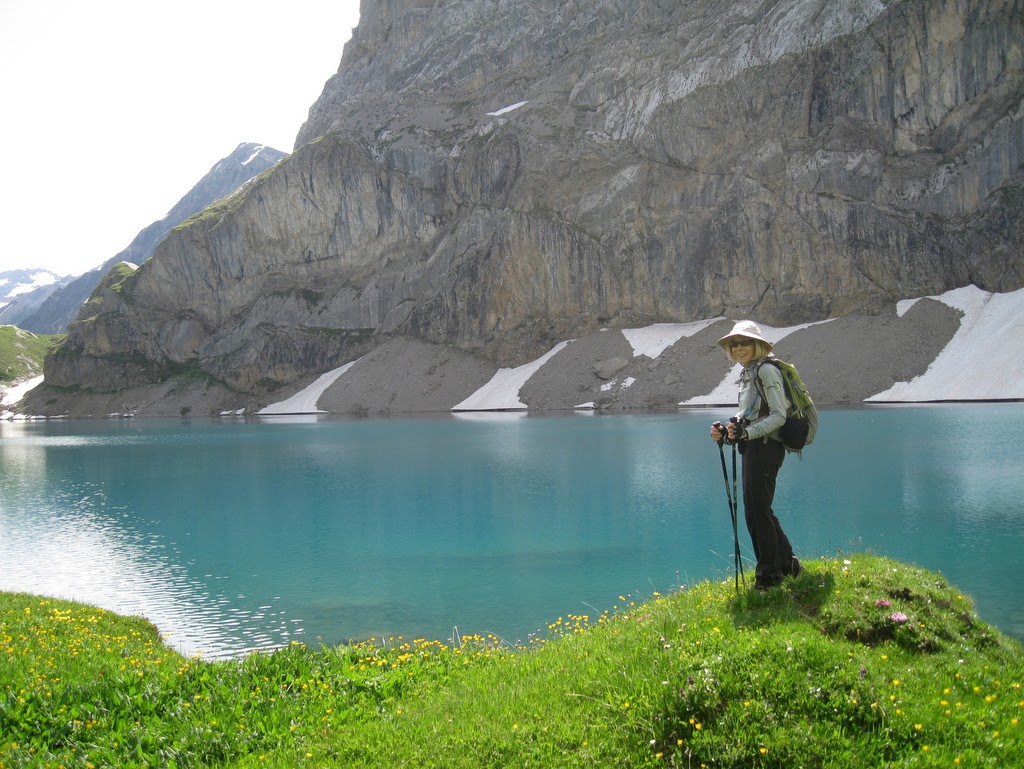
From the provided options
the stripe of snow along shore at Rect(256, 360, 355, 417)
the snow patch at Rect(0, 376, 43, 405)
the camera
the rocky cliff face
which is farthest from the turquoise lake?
the snow patch at Rect(0, 376, 43, 405)

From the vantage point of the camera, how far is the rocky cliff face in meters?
87.1

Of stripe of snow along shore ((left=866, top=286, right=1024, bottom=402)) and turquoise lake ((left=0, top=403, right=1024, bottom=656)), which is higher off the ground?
stripe of snow along shore ((left=866, top=286, right=1024, bottom=402))

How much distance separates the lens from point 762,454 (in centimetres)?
766

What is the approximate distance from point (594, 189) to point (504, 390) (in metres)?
36.0

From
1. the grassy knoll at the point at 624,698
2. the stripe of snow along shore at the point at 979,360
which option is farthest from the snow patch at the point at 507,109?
the grassy knoll at the point at 624,698

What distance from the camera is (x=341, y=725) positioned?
557 centimetres

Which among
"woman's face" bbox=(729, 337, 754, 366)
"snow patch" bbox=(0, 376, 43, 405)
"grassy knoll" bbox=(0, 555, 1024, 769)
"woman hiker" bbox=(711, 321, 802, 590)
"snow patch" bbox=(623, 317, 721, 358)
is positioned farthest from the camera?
"snow patch" bbox=(0, 376, 43, 405)

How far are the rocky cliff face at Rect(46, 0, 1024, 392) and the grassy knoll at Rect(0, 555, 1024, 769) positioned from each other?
92876 mm

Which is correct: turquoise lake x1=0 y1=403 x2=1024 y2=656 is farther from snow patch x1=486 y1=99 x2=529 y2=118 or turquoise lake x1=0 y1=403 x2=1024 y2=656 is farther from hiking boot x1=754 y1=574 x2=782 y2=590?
snow patch x1=486 y1=99 x2=529 y2=118

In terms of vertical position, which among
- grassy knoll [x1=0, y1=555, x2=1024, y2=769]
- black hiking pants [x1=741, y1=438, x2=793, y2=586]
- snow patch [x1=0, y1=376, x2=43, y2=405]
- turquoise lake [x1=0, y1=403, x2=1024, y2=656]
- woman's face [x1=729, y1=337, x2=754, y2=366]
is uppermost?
snow patch [x1=0, y1=376, x2=43, y2=405]

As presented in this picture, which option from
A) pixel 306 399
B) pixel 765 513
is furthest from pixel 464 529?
pixel 306 399

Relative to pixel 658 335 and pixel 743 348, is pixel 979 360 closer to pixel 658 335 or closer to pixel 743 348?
pixel 658 335

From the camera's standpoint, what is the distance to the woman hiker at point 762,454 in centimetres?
746

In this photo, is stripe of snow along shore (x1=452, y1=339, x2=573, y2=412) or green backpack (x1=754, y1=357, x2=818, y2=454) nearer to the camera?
green backpack (x1=754, y1=357, x2=818, y2=454)
